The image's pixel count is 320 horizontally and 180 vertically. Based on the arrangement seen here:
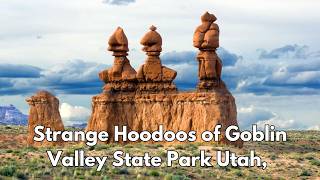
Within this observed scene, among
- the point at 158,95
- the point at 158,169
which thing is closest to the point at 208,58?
the point at 158,95

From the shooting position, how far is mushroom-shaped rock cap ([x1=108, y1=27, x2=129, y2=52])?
211 feet

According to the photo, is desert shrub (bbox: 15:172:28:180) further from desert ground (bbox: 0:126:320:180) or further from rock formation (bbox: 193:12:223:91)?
rock formation (bbox: 193:12:223:91)

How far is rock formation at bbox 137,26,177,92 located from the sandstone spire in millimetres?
1677

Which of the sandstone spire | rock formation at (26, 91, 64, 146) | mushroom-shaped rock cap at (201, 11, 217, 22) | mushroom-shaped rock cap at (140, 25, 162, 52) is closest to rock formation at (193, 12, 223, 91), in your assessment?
mushroom-shaped rock cap at (201, 11, 217, 22)

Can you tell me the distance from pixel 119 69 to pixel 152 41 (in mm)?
4443

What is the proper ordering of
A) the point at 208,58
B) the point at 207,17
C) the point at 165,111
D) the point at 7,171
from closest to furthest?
the point at 7,171 → the point at 208,58 → the point at 207,17 → the point at 165,111

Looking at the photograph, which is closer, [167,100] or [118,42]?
[167,100]

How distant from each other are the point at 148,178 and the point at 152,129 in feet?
71.9

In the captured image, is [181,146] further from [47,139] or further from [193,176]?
[47,139]

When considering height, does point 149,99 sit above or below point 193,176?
above

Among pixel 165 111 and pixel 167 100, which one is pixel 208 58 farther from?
pixel 165 111

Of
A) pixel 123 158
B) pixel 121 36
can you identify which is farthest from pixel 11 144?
pixel 123 158

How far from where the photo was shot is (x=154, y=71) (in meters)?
60.8

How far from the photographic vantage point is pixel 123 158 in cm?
4734
